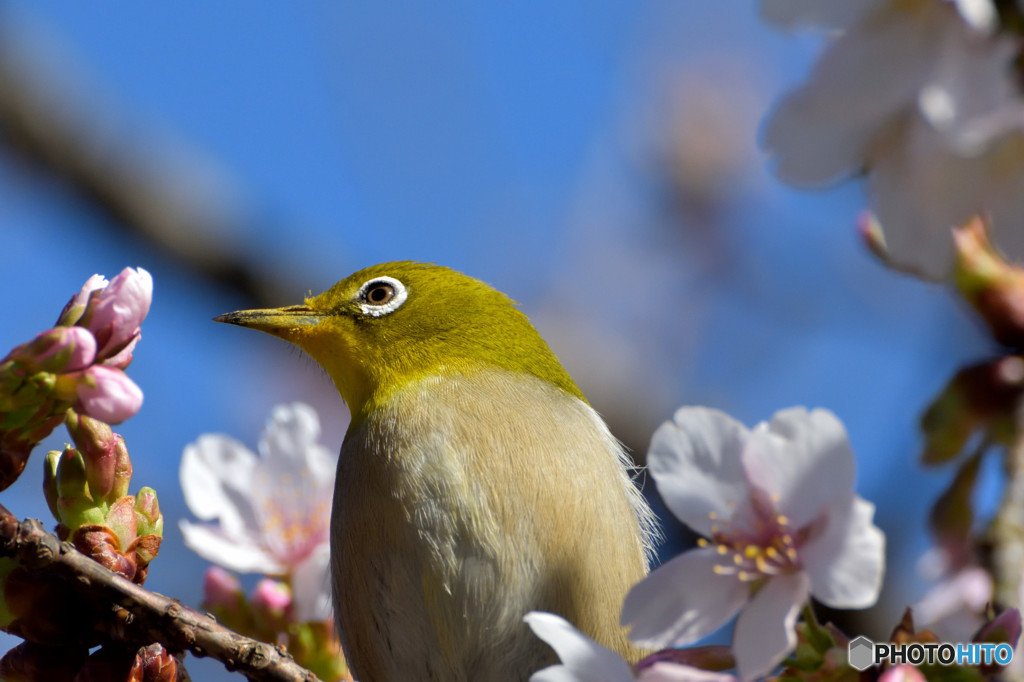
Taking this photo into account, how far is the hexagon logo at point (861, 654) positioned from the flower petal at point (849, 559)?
100mm

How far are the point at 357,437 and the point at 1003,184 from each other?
2377 mm

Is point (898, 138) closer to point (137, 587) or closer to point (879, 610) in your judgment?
point (137, 587)

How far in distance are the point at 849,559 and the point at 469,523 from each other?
4.47 ft

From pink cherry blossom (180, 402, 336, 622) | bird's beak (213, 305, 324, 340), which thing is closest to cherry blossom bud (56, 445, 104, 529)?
pink cherry blossom (180, 402, 336, 622)

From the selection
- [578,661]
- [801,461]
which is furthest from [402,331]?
[801,461]

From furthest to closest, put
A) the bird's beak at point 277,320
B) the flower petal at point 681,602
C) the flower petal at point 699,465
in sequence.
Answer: the bird's beak at point 277,320 → the flower petal at point 699,465 → the flower petal at point 681,602

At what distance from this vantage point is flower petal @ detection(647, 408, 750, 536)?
199 centimetres

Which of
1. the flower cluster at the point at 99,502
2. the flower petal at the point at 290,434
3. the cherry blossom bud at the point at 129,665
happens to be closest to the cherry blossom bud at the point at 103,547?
the flower cluster at the point at 99,502

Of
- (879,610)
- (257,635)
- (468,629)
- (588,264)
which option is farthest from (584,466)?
(588,264)

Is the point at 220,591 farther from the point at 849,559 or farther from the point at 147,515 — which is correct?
the point at 849,559

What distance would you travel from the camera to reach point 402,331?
144 inches

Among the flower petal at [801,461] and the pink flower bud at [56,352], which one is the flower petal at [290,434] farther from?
the flower petal at [801,461]

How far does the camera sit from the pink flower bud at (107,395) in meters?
2.03

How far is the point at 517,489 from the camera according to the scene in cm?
302
